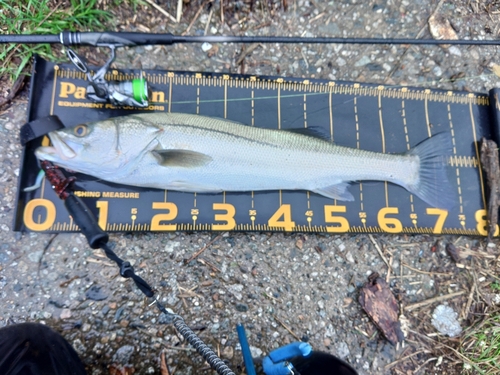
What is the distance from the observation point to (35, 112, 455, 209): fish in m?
2.75

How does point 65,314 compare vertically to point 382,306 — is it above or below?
above

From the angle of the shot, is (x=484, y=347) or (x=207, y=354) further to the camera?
(x=484, y=347)

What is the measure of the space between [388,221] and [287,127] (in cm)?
128

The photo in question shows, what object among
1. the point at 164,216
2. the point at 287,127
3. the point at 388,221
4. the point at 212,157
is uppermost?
the point at 287,127

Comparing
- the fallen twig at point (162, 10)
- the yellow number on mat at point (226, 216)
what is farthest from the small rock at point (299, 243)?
the fallen twig at point (162, 10)

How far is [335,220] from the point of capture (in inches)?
122

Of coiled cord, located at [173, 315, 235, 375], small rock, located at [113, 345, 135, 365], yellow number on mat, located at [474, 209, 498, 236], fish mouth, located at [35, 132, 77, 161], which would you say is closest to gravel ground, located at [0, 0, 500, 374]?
small rock, located at [113, 345, 135, 365]

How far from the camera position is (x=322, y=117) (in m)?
3.24

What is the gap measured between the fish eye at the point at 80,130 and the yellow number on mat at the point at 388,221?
2.65 metres

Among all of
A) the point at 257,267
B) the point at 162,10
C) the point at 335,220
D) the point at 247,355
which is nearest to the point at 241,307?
the point at 257,267

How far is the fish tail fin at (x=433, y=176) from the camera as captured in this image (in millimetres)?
3164

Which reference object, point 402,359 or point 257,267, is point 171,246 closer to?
point 257,267

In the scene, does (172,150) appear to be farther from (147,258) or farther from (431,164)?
(431,164)

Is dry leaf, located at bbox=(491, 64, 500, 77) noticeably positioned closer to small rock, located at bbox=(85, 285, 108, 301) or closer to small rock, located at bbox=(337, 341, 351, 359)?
small rock, located at bbox=(337, 341, 351, 359)
